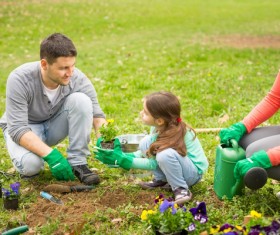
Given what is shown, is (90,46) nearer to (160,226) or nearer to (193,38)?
(193,38)

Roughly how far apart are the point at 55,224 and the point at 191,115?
2922 mm

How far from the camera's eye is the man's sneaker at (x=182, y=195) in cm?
369

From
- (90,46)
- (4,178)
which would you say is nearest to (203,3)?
(90,46)

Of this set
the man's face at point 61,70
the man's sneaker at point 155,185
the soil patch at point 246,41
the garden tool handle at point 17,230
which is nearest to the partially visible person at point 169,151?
the man's sneaker at point 155,185

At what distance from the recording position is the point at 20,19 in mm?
14445

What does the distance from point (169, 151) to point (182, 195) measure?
320mm

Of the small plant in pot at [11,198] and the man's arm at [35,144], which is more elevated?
the man's arm at [35,144]

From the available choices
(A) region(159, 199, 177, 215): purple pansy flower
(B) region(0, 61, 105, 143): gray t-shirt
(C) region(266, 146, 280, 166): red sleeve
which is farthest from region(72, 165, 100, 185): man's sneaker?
(C) region(266, 146, 280, 166): red sleeve

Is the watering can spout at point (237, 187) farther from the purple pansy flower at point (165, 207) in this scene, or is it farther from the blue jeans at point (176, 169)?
the purple pansy flower at point (165, 207)

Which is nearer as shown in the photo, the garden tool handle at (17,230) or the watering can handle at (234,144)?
the garden tool handle at (17,230)

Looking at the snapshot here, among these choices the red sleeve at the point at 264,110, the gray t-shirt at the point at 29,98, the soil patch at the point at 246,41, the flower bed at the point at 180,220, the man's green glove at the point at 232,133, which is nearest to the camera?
the flower bed at the point at 180,220

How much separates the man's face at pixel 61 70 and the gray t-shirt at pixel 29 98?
5.8 inches

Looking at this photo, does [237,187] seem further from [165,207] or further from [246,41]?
[246,41]

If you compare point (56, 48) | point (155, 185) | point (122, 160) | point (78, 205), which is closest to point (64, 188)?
point (78, 205)
